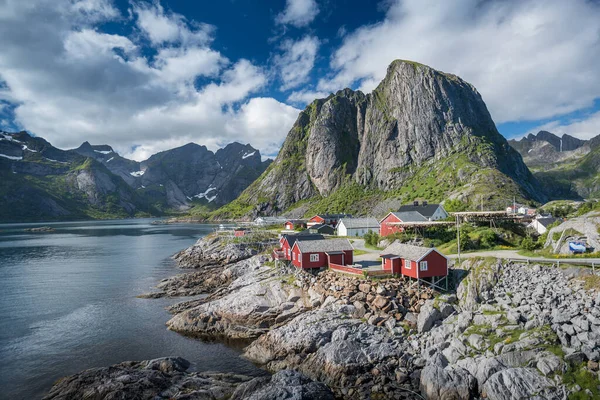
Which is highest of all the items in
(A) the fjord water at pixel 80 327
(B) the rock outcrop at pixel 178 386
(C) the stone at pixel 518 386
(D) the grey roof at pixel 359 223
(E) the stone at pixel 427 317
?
(D) the grey roof at pixel 359 223

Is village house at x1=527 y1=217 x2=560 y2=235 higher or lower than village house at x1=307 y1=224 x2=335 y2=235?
below

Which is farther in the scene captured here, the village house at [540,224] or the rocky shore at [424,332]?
the village house at [540,224]

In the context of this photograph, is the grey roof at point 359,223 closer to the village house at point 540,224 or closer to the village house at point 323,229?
the village house at point 323,229

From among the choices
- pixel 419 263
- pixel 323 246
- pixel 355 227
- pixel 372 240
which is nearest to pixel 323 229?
pixel 355 227

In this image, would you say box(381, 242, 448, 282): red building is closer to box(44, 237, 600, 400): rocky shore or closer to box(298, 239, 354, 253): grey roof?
box(44, 237, 600, 400): rocky shore

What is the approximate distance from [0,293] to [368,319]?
60.5 m

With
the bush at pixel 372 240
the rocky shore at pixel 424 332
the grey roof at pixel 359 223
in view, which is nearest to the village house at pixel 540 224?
the bush at pixel 372 240

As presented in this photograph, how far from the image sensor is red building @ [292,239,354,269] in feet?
153

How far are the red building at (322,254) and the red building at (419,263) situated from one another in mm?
7677

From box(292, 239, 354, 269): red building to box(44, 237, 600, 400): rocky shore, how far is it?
3.05m

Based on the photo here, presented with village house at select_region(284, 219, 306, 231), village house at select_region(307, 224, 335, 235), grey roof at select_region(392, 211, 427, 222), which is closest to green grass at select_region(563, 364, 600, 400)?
grey roof at select_region(392, 211, 427, 222)

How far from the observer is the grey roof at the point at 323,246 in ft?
154

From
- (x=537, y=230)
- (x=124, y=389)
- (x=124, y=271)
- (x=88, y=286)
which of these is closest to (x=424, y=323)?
(x=124, y=389)

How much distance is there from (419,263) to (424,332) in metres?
8.35
